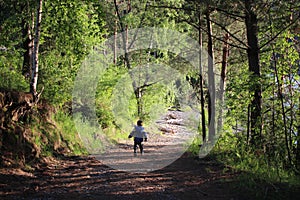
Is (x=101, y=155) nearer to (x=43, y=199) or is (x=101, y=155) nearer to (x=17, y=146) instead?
(x=17, y=146)

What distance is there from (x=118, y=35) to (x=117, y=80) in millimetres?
11752

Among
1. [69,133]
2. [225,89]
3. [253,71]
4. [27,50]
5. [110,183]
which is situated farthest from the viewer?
[27,50]

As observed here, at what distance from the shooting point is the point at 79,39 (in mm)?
14203

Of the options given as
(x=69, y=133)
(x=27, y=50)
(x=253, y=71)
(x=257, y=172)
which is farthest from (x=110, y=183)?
(x=27, y=50)

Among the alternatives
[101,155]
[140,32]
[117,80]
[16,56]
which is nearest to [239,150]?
[101,155]

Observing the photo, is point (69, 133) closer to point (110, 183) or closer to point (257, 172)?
point (110, 183)

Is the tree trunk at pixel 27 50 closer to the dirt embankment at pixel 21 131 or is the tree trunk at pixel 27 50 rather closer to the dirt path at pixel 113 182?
the dirt embankment at pixel 21 131

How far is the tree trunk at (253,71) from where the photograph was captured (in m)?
8.81

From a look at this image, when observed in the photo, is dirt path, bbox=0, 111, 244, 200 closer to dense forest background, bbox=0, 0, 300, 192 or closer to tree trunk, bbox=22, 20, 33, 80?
dense forest background, bbox=0, 0, 300, 192

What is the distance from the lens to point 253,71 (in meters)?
9.83

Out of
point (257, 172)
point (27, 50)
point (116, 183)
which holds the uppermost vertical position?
point (27, 50)

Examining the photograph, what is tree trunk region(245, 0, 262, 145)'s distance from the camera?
28.9 ft

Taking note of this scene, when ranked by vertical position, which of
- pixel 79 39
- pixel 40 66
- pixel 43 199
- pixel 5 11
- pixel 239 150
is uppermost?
pixel 5 11

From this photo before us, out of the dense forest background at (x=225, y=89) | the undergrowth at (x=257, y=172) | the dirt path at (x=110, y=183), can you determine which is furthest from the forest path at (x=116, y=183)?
the dense forest background at (x=225, y=89)
